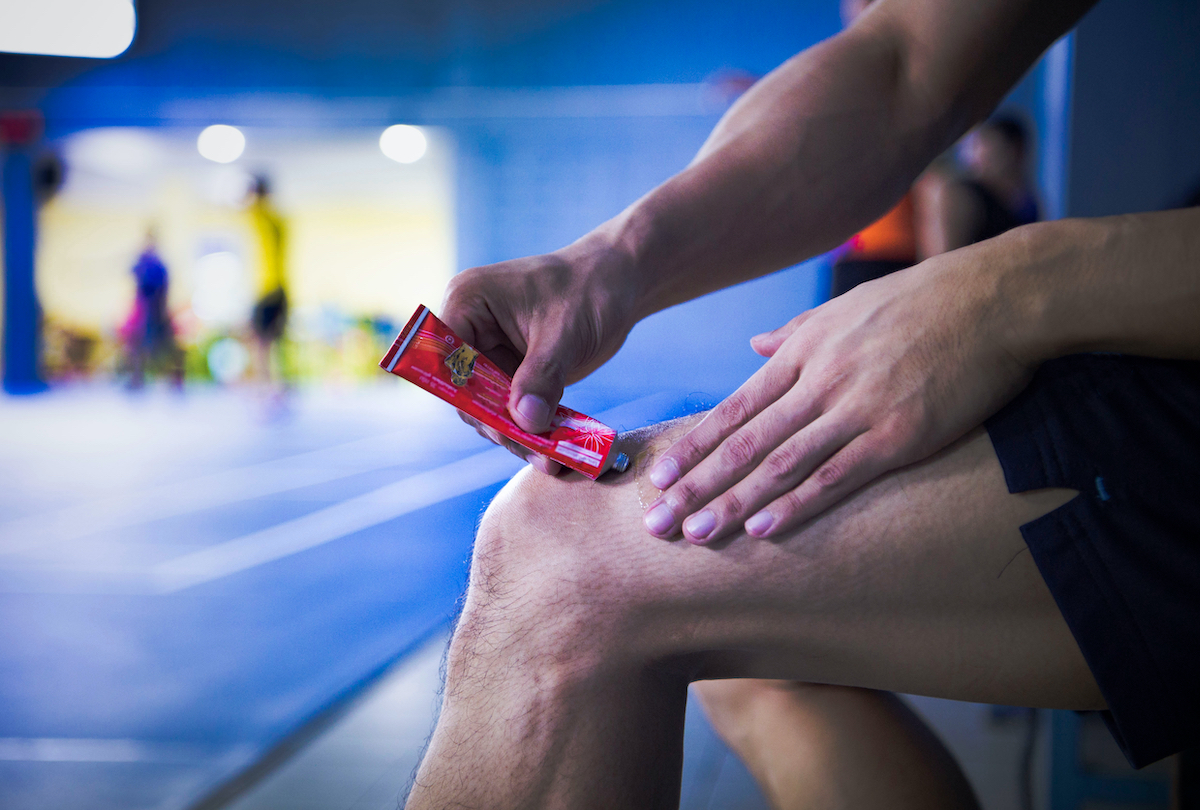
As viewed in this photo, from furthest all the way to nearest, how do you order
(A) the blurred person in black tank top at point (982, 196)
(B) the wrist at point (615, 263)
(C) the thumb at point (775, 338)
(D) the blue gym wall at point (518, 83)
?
(D) the blue gym wall at point (518, 83) < (A) the blurred person in black tank top at point (982, 196) < (B) the wrist at point (615, 263) < (C) the thumb at point (775, 338)

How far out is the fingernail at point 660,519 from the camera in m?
0.48

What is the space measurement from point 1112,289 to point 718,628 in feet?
1.00

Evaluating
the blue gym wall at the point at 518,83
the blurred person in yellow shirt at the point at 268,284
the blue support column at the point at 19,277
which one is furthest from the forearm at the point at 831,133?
the blue support column at the point at 19,277

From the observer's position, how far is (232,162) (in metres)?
11.2

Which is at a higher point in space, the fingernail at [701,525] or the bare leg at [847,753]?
the fingernail at [701,525]

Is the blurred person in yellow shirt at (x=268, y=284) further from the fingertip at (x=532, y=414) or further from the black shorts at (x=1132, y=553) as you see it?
the black shorts at (x=1132, y=553)

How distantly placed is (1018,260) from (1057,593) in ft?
0.64

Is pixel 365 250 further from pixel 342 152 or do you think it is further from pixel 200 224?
pixel 342 152

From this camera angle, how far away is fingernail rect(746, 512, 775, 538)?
0.47 m

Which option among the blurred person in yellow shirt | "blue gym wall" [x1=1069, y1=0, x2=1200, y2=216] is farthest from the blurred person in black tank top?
the blurred person in yellow shirt

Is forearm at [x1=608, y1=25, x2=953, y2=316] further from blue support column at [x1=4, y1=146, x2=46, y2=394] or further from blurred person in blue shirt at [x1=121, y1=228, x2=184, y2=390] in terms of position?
blue support column at [x1=4, y1=146, x2=46, y2=394]

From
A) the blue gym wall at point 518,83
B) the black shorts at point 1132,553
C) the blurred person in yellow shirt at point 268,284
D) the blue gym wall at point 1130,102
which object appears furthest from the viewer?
the blue gym wall at point 518,83

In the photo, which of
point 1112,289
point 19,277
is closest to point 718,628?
point 1112,289

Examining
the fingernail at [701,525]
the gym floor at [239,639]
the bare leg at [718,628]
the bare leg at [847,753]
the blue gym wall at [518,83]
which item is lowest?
the gym floor at [239,639]
